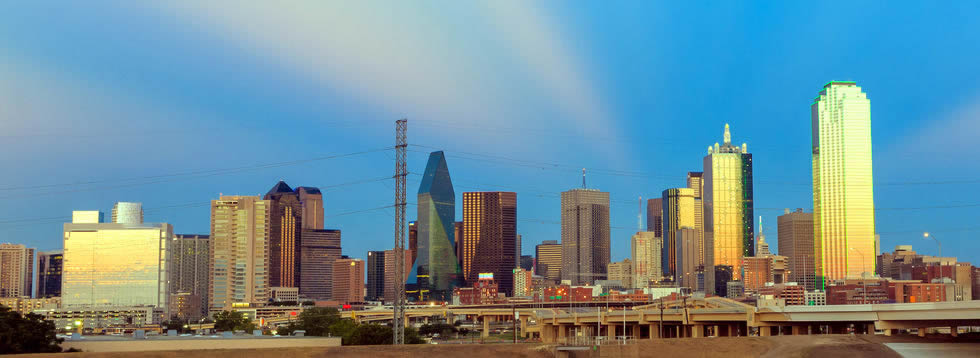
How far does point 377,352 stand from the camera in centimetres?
7688

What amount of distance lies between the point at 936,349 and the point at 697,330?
148 feet

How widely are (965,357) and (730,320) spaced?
37.2 meters

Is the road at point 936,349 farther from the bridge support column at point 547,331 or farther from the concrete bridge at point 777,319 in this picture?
the bridge support column at point 547,331

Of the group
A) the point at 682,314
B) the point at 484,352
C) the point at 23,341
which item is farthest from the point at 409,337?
the point at 23,341

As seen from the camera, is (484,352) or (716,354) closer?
(484,352)

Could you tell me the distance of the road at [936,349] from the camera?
87.9 meters

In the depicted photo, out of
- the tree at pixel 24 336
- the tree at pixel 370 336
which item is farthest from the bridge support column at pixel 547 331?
the tree at pixel 24 336

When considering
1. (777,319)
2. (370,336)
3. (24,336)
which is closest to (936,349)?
(777,319)

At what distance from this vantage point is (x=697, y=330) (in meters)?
134

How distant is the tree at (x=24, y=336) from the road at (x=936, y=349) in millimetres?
71574

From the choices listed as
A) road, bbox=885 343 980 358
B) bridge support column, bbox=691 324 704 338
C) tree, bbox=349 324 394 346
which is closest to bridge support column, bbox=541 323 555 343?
bridge support column, bbox=691 324 704 338

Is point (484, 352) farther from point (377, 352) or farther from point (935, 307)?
point (935, 307)

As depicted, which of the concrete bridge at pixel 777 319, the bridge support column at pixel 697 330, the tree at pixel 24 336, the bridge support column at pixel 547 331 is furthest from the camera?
the bridge support column at pixel 547 331

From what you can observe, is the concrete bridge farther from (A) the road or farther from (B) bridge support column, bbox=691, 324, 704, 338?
(A) the road
